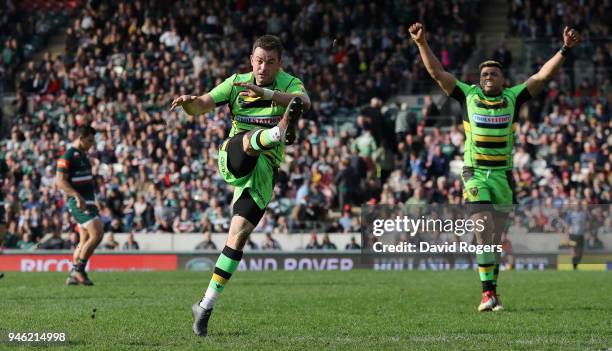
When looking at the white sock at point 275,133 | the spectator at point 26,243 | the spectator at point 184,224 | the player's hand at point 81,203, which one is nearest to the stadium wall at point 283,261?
the spectator at point 184,224

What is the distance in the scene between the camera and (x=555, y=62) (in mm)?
12555

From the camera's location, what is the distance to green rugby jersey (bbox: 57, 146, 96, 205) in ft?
56.0

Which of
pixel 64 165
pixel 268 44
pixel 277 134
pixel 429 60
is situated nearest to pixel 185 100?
pixel 277 134

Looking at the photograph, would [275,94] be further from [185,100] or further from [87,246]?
[87,246]

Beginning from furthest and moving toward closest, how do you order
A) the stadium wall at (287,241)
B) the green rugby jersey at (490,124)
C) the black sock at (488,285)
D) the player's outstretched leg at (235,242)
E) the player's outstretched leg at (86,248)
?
the stadium wall at (287,241) < the player's outstretched leg at (86,248) < the green rugby jersey at (490,124) < the black sock at (488,285) < the player's outstretched leg at (235,242)

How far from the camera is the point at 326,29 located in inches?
1318

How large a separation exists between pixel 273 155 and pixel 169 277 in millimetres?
10471

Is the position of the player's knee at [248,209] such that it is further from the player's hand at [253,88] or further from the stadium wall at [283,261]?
the stadium wall at [283,261]

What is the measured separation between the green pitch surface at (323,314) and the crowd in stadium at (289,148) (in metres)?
8.42

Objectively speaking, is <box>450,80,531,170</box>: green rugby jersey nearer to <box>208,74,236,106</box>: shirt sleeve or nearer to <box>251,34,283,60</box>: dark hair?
<box>251,34,283,60</box>: dark hair

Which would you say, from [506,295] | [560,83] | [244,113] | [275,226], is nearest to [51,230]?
[275,226]

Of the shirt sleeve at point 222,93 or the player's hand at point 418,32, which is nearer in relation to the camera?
the shirt sleeve at point 222,93

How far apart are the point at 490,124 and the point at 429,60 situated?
1088 mm

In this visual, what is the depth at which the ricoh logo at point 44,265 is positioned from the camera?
24953 millimetres
